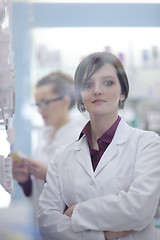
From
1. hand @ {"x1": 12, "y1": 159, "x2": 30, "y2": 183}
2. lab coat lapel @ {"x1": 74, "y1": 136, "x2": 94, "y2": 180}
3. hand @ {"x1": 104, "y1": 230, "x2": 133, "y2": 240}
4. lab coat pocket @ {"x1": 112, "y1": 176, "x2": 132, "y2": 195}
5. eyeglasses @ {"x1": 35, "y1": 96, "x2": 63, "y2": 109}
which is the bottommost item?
hand @ {"x1": 104, "y1": 230, "x2": 133, "y2": 240}

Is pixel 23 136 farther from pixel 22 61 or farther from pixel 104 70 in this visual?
pixel 104 70

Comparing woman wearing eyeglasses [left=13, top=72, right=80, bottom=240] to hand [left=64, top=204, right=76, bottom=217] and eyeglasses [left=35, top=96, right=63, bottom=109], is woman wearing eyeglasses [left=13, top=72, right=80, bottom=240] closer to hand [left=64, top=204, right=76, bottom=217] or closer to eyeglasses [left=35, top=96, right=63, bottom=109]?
eyeglasses [left=35, top=96, right=63, bottom=109]

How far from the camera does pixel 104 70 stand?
1569 mm

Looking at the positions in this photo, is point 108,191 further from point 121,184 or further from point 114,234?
point 114,234

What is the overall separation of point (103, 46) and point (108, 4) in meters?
0.33

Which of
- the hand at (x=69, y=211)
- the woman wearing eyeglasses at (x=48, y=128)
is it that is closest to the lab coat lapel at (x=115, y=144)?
the hand at (x=69, y=211)

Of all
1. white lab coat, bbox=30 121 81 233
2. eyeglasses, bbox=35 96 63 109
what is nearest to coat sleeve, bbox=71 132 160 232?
white lab coat, bbox=30 121 81 233

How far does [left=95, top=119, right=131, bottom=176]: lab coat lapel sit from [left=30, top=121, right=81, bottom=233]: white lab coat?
20 centimetres

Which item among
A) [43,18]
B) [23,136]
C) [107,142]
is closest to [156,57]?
[43,18]

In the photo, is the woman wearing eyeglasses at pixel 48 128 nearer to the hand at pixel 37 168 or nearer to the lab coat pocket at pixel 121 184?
the hand at pixel 37 168

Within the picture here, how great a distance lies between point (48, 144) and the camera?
1906 millimetres

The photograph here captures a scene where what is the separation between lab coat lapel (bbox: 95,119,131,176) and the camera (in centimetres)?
154

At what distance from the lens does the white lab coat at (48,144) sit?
1.76 meters

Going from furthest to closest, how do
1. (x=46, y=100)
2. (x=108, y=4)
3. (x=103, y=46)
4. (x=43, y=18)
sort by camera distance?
(x=43, y=18), (x=103, y=46), (x=108, y=4), (x=46, y=100)
